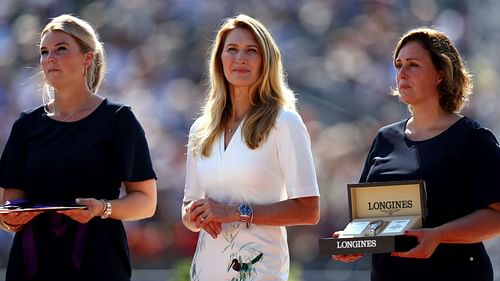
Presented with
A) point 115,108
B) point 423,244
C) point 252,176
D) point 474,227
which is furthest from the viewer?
point 115,108

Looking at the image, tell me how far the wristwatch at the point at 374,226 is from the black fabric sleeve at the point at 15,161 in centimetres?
139

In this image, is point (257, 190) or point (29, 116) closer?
point (257, 190)

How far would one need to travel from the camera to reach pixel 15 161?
13.0ft

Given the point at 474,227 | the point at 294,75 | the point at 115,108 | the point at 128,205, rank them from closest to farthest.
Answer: the point at 474,227
the point at 128,205
the point at 115,108
the point at 294,75

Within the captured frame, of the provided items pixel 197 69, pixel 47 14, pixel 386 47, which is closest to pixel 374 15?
pixel 386 47

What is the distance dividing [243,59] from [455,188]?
0.91 meters

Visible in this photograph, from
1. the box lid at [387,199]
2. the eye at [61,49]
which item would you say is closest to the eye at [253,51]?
the box lid at [387,199]

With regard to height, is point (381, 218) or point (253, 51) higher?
point (253, 51)

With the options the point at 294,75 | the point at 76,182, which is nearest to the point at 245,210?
the point at 76,182

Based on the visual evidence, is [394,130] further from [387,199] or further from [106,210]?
[106,210]

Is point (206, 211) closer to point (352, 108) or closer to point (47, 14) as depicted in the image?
point (352, 108)

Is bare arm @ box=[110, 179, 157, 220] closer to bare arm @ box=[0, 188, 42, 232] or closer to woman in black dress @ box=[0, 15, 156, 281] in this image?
woman in black dress @ box=[0, 15, 156, 281]

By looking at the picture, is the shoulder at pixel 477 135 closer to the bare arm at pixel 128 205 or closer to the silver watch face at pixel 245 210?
the silver watch face at pixel 245 210

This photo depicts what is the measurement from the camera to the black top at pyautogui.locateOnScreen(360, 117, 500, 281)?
11.3ft
